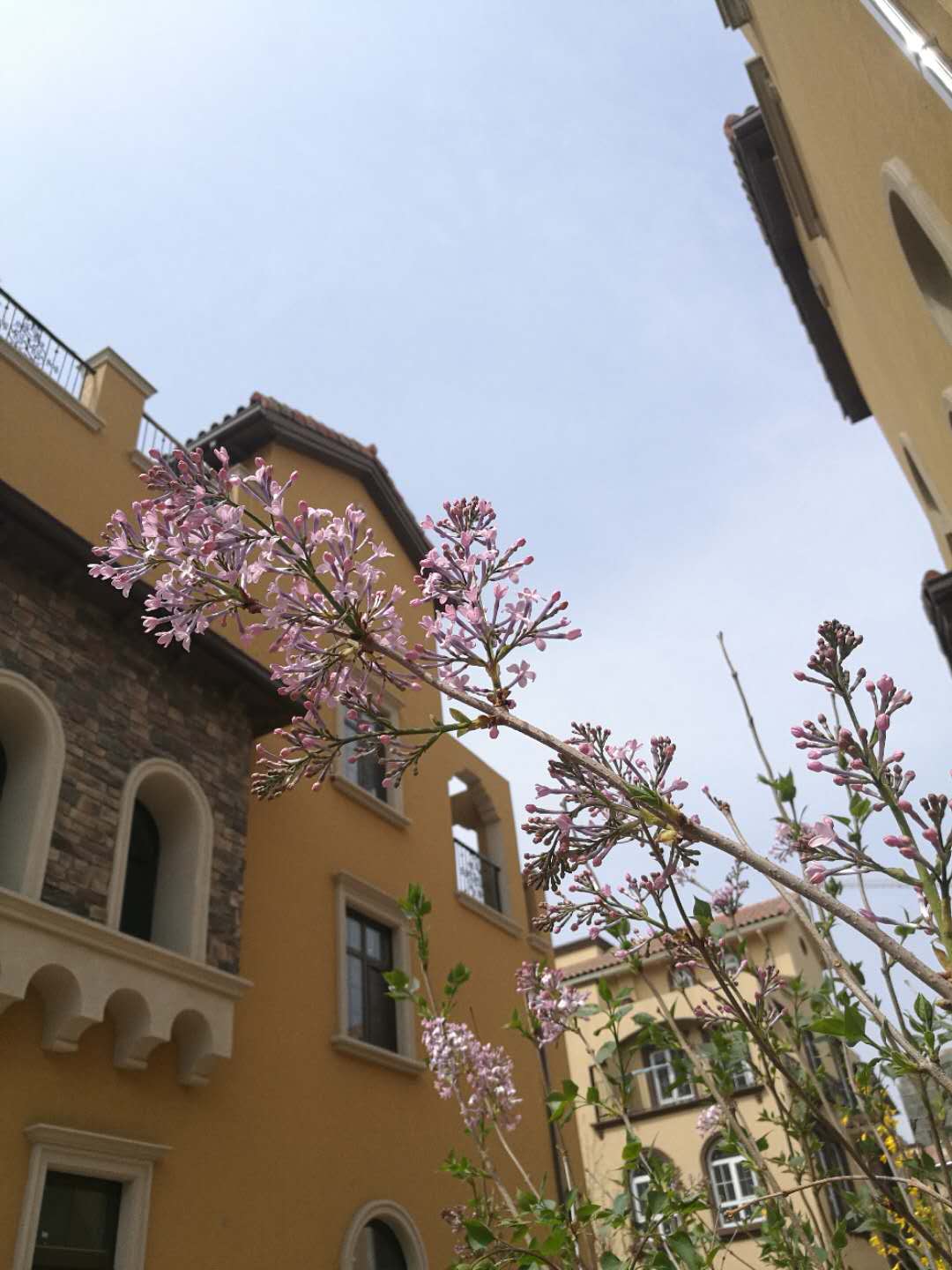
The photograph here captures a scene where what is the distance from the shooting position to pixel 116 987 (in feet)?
21.0

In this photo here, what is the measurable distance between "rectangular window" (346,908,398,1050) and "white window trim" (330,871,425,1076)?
8 cm

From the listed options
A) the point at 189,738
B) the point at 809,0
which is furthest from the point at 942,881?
Result: the point at 189,738

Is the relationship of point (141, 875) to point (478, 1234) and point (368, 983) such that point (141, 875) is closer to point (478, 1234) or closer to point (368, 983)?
point (368, 983)

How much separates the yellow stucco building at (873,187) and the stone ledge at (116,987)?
6.04 m

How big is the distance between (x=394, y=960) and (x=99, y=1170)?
477 cm

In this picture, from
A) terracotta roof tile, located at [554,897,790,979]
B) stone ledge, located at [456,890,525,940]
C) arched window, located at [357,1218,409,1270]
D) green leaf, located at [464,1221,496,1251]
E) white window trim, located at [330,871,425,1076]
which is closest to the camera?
green leaf, located at [464,1221,496,1251]

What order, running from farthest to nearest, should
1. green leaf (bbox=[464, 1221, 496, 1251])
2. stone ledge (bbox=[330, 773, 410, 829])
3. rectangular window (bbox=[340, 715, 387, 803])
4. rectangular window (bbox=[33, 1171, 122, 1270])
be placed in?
rectangular window (bbox=[340, 715, 387, 803])
stone ledge (bbox=[330, 773, 410, 829])
rectangular window (bbox=[33, 1171, 122, 1270])
green leaf (bbox=[464, 1221, 496, 1251])

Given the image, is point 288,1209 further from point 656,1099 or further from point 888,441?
point 656,1099

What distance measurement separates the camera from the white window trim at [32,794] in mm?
6121

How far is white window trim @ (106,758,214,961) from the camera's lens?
688cm

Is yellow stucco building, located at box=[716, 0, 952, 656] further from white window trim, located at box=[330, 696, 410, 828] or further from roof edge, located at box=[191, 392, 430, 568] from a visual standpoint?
white window trim, located at box=[330, 696, 410, 828]

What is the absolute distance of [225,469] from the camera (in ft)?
6.68

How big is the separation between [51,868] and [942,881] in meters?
6.03

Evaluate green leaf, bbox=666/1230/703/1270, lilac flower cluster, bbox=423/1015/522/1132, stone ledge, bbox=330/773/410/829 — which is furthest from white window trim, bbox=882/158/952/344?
stone ledge, bbox=330/773/410/829
